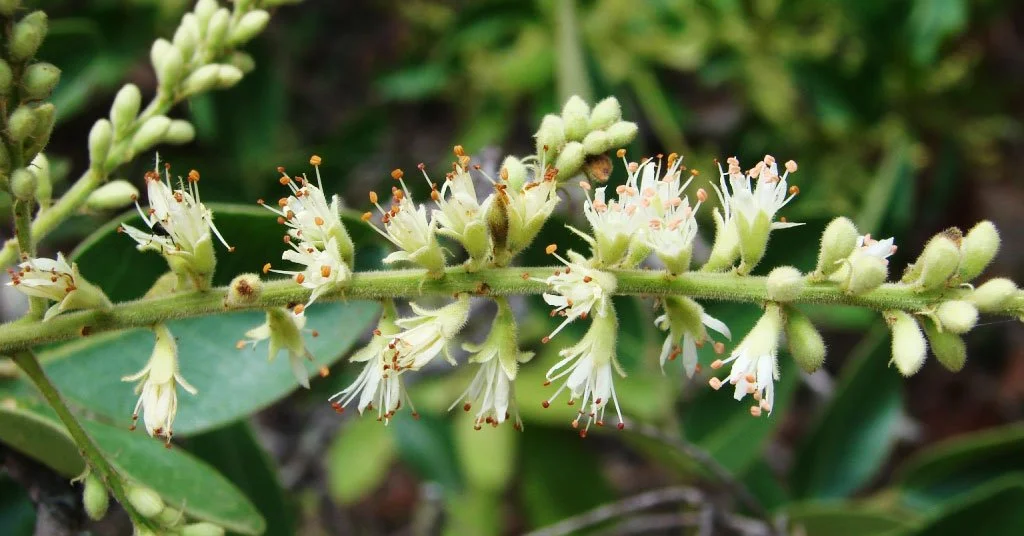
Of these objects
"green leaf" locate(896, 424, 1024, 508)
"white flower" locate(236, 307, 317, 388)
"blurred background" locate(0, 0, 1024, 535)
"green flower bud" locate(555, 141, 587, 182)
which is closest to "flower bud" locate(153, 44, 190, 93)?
"white flower" locate(236, 307, 317, 388)

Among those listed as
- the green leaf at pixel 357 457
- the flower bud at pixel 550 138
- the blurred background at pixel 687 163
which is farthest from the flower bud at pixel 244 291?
the green leaf at pixel 357 457

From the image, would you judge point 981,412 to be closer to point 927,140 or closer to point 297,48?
point 927,140

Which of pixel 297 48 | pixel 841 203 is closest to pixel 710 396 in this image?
pixel 841 203

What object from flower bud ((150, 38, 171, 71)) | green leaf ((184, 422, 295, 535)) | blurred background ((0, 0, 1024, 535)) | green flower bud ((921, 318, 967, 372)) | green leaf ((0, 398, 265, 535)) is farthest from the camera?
blurred background ((0, 0, 1024, 535))

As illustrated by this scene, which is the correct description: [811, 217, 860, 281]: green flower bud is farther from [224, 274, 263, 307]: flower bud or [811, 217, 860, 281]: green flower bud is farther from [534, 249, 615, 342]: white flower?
[224, 274, 263, 307]: flower bud

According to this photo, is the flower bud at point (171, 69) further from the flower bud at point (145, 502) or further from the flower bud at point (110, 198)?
the flower bud at point (145, 502)

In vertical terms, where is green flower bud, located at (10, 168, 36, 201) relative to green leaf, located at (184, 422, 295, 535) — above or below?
above

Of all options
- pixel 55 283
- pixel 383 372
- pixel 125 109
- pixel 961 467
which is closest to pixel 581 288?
pixel 383 372

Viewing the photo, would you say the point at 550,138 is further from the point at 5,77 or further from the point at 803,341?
the point at 5,77
